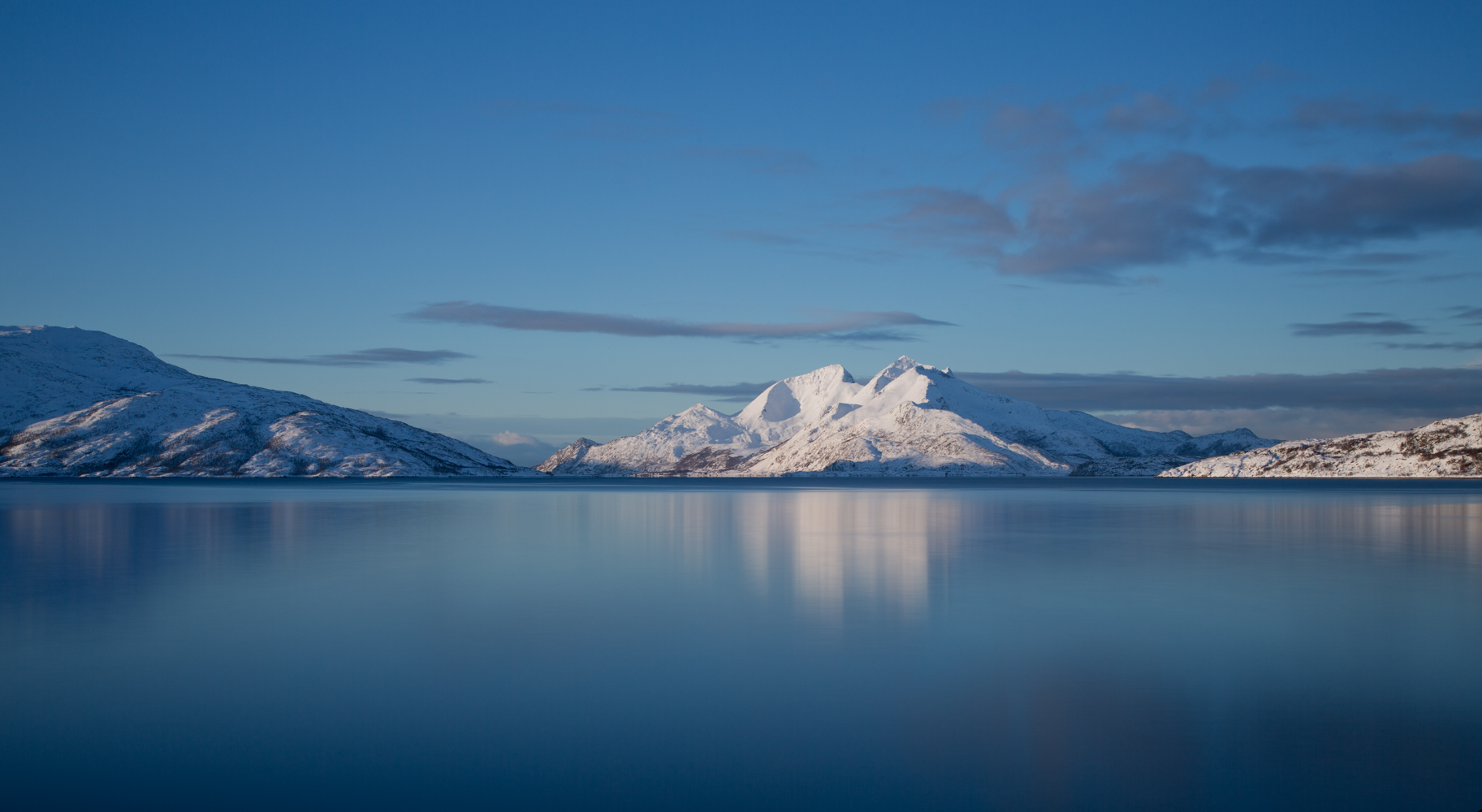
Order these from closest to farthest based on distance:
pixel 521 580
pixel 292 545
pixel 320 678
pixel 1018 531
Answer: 1. pixel 320 678
2. pixel 521 580
3. pixel 292 545
4. pixel 1018 531

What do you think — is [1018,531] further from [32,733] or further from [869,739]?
[32,733]

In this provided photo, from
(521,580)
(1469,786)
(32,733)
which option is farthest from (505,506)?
(1469,786)

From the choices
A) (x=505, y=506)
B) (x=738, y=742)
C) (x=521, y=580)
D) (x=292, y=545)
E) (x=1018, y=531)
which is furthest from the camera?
(x=505, y=506)

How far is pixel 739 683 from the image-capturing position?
727 inches

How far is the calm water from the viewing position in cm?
1270

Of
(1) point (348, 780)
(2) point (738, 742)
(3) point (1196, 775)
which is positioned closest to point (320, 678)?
(1) point (348, 780)

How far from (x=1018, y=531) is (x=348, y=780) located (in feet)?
174

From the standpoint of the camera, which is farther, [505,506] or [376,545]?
[505,506]

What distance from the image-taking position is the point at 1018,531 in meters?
60.8

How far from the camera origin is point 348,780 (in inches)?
504

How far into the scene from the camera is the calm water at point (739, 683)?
12.7m

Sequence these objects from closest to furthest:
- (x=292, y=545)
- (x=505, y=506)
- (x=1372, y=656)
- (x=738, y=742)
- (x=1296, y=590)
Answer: (x=738, y=742), (x=1372, y=656), (x=1296, y=590), (x=292, y=545), (x=505, y=506)

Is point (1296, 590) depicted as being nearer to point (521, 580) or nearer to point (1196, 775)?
point (1196, 775)

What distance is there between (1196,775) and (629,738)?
25.8 feet
